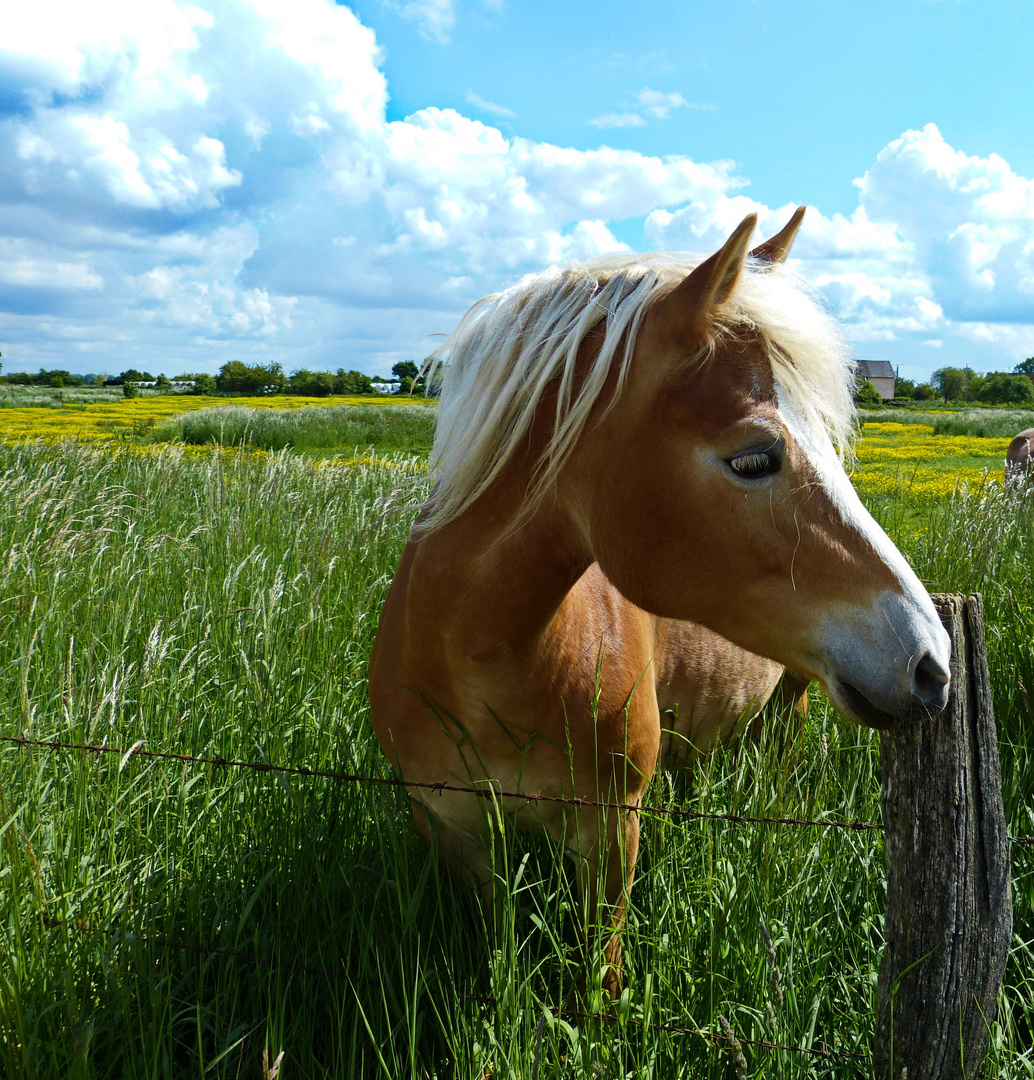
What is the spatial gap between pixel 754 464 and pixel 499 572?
1.93 ft

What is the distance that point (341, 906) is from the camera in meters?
1.92

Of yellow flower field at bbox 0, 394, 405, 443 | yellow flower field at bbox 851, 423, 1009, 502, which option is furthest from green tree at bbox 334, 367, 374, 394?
yellow flower field at bbox 851, 423, 1009, 502

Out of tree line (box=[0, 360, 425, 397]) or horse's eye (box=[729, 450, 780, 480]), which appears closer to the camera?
horse's eye (box=[729, 450, 780, 480])

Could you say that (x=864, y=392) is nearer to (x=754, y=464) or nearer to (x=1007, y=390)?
(x=754, y=464)

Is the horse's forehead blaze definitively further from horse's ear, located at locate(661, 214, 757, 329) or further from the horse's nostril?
horse's ear, located at locate(661, 214, 757, 329)

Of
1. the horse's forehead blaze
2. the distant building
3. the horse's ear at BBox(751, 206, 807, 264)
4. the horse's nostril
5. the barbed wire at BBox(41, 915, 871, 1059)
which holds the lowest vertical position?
the barbed wire at BBox(41, 915, 871, 1059)

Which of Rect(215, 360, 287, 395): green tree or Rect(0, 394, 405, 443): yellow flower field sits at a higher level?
Rect(215, 360, 287, 395): green tree

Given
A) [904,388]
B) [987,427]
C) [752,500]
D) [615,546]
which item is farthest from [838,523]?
[904,388]

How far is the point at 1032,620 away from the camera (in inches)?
132

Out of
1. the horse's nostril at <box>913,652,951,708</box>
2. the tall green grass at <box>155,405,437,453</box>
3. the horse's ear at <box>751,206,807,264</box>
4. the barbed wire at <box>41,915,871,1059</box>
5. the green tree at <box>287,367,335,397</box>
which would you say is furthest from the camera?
the green tree at <box>287,367,335,397</box>

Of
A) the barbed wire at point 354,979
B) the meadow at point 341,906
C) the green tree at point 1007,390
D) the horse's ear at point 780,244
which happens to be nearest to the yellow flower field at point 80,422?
the meadow at point 341,906

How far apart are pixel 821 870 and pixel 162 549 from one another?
12.6 ft

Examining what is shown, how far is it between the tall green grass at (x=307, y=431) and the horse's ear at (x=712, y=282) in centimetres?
1613

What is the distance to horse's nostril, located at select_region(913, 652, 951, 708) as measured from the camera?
113 centimetres
